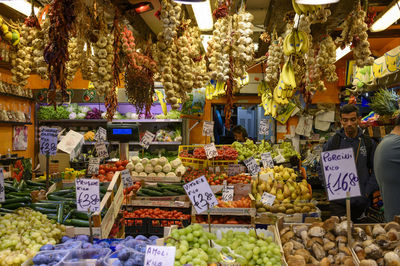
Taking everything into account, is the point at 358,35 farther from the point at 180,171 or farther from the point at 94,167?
the point at 94,167

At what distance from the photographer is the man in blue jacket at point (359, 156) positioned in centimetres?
398

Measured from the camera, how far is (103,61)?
4.45 meters

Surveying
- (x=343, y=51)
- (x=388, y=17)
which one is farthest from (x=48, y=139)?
(x=343, y=51)

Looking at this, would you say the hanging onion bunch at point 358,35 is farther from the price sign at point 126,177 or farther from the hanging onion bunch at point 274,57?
the price sign at point 126,177

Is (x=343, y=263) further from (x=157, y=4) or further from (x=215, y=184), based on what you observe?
(x=157, y=4)

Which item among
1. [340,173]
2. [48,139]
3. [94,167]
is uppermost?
[48,139]

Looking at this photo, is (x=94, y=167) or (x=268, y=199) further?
(x=94, y=167)

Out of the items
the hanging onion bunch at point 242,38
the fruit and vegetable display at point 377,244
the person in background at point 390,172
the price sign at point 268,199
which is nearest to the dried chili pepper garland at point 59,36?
the hanging onion bunch at point 242,38

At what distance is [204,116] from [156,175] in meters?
5.23

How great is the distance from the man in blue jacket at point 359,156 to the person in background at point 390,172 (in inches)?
26.3

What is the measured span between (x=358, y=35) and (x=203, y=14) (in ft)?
7.12

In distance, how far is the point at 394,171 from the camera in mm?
3219

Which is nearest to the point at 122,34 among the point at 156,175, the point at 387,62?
the point at 156,175

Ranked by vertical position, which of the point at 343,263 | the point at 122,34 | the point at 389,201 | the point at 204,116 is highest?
the point at 122,34
